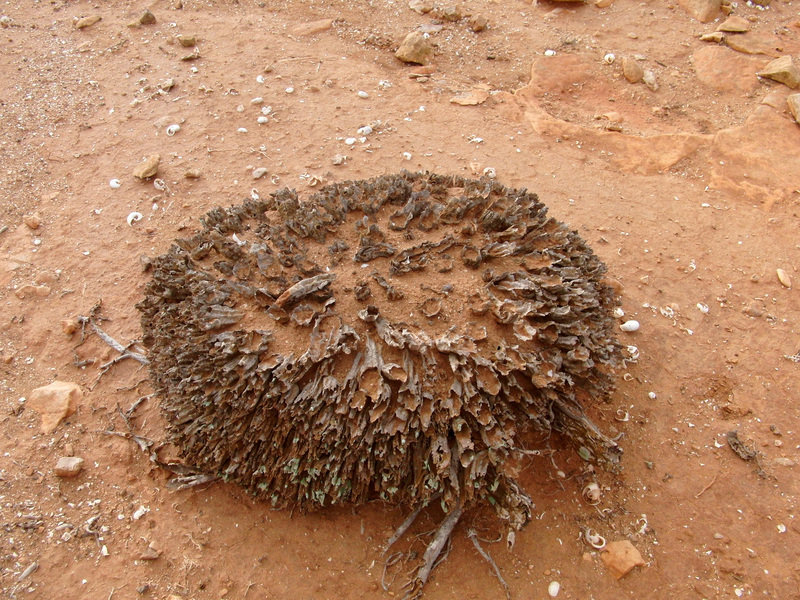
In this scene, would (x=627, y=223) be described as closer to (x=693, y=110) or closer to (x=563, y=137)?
(x=563, y=137)

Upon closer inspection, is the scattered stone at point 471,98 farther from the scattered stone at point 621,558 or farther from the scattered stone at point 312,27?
the scattered stone at point 621,558

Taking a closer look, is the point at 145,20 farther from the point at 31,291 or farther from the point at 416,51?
the point at 31,291

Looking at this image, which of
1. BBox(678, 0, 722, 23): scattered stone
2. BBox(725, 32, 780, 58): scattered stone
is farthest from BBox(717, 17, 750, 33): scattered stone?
BBox(678, 0, 722, 23): scattered stone

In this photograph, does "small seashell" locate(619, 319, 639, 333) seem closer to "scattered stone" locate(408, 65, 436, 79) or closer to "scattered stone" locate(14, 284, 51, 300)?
"scattered stone" locate(408, 65, 436, 79)

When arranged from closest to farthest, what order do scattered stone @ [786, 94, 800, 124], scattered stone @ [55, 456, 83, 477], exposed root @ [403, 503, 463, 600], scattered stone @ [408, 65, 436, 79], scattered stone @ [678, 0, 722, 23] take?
exposed root @ [403, 503, 463, 600] → scattered stone @ [55, 456, 83, 477] → scattered stone @ [786, 94, 800, 124] → scattered stone @ [408, 65, 436, 79] → scattered stone @ [678, 0, 722, 23]

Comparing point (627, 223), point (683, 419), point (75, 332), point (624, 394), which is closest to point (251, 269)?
point (75, 332)

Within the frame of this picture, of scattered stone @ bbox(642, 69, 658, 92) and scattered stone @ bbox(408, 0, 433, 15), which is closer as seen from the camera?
scattered stone @ bbox(642, 69, 658, 92)

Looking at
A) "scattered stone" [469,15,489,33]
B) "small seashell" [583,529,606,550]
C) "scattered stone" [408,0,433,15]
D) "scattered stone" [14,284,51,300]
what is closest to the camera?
"small seashell" [583,529,606,550]
